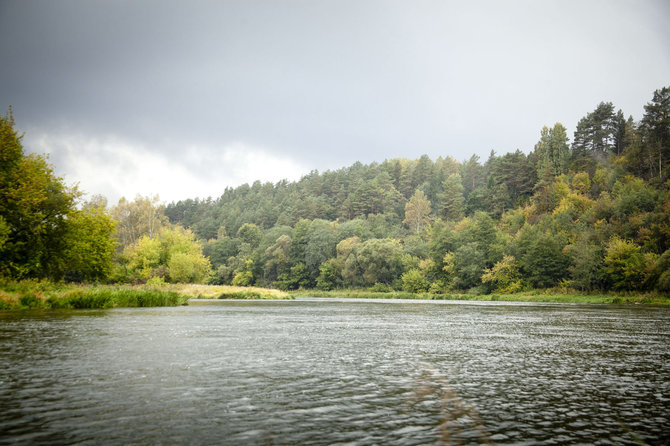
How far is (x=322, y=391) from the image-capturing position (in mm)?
10133

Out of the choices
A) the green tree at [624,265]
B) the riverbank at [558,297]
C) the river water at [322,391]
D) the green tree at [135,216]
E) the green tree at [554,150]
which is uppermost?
the green tree at [554,150]

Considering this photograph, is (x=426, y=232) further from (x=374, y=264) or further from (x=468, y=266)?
(x=468, y=266)

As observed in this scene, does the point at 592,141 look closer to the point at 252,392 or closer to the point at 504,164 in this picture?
the point at 504,164

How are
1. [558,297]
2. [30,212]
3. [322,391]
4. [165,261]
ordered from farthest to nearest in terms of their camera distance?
[165,261] < [558,297] < [30,212] < [322,391]

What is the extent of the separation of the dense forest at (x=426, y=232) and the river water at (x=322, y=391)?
94.5 ft

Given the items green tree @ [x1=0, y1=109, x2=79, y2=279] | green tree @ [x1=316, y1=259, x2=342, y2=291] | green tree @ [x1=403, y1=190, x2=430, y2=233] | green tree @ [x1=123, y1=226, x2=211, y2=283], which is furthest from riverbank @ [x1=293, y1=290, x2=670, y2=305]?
green tree @ [x1=0, y1=109, x2=79, y2=279]

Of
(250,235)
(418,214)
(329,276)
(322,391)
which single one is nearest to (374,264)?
(329,276)

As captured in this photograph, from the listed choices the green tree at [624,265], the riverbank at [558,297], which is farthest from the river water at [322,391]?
the green tree at [624,265]

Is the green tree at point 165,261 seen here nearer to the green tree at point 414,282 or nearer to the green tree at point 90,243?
the green tree at point 90,243

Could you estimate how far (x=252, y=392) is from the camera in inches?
390

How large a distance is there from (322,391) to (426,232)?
148 metres

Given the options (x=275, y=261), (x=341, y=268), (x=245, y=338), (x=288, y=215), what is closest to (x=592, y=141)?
(x=341, y=268)

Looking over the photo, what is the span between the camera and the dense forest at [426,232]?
44219 millimetres

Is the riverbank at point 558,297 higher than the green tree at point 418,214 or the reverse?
the reverse
